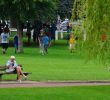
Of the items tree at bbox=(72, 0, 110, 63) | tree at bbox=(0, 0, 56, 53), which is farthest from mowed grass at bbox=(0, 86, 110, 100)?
tree at bbox=(0, 0, 56, 53)

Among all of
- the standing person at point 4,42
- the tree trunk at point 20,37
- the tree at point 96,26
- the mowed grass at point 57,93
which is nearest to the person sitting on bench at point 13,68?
the mowed grass at point 57,93

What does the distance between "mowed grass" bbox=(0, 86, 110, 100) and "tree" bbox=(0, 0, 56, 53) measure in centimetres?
1942

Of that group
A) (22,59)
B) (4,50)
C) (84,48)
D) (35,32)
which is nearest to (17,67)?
(84,48)

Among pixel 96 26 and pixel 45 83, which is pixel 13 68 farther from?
pixel 96 26

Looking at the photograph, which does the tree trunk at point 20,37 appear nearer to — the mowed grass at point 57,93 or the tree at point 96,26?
the mowed grass at point 57,93

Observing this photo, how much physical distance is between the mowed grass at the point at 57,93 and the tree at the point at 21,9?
19.4 metres

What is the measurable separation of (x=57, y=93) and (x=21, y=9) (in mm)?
21410

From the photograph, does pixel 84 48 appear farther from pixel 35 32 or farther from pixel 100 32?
pixel 35 32

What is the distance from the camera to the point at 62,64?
31.4 m

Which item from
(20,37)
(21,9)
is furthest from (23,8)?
(20,37)

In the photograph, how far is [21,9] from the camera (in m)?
39.3

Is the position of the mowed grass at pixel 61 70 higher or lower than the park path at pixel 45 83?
lower

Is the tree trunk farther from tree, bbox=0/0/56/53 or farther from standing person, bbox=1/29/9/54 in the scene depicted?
standing person, bbox=1/29/9/54

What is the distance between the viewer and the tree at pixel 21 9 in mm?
39250
